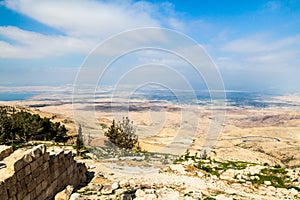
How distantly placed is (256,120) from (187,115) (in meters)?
108

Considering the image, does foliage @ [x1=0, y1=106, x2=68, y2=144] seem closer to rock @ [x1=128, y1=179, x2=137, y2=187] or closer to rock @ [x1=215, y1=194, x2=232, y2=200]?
rock @ [x1=128, y1=179, x2=137, y2=187]

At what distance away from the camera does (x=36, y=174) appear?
10.4 m

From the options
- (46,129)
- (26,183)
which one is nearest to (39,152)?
(26,183)

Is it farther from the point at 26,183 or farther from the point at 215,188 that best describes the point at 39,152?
the point at 215,188

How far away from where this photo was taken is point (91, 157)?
868 inches

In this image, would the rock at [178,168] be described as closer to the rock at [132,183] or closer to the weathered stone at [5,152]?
the rock at [132,183]

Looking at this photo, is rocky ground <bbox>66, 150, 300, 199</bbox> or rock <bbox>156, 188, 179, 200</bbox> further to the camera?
rocky ground <bbox>66, 150, 300, 199</bbox>

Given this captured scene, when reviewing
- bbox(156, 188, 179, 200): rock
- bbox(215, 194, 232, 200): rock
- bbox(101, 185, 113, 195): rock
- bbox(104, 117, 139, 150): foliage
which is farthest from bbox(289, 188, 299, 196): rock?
bbox(104, 117, 139, 150): foliage

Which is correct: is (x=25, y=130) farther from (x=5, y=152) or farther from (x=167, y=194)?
(x=167, y=194)

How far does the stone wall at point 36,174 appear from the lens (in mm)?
9016

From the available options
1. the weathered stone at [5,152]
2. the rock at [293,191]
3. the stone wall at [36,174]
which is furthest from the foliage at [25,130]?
the rock at [293,191]

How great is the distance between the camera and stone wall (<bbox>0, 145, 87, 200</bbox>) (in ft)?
29.6

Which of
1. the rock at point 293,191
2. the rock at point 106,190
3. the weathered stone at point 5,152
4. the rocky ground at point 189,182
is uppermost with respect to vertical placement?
the weathered stone at point 5,152

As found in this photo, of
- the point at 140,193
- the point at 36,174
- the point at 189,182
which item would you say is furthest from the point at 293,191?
the point at 36,174
